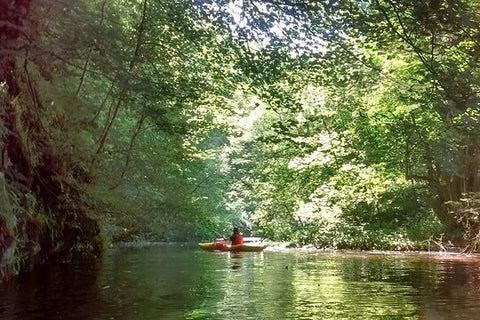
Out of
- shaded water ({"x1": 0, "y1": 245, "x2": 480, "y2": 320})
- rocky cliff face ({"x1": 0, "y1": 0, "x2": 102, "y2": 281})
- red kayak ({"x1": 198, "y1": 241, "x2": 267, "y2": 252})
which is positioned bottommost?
shaded water ({"x1": 0, "y1": 245, "x2": 480, "y2": 320})

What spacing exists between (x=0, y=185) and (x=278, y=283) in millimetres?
4792

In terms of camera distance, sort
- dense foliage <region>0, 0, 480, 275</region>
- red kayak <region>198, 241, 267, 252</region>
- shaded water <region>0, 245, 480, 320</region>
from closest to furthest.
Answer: dense foliage <region>0, 0, 480, 275</region> < shaded water <region>0, 245, 480, 320</region> < red kayak <region>198, 241, 267, 252</region>

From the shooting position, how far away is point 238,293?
8.15m

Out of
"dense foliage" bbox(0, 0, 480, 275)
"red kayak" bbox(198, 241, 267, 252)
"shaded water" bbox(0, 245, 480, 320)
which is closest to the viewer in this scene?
"dense foliage" bbox(0, 0, 480, 275)

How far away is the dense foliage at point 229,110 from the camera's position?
6.18 meters

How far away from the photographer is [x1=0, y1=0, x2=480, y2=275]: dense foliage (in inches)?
243

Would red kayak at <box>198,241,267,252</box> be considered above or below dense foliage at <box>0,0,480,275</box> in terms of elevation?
below

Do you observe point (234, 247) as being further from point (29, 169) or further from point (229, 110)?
point (29, 169)

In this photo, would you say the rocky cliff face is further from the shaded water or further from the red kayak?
the red kayak

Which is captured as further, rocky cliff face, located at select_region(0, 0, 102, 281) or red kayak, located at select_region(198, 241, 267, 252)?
red kayak, located at select_region(198, 241, 267, 252)

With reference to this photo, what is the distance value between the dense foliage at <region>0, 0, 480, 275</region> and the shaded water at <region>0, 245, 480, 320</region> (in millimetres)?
998

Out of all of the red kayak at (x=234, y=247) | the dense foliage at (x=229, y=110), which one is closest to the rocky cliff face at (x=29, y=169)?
the dense foliage at (x=229, y=110)

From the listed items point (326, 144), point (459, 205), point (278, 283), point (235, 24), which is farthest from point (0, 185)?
point (326, 144)

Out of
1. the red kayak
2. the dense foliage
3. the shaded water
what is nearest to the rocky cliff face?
the dense foliage
